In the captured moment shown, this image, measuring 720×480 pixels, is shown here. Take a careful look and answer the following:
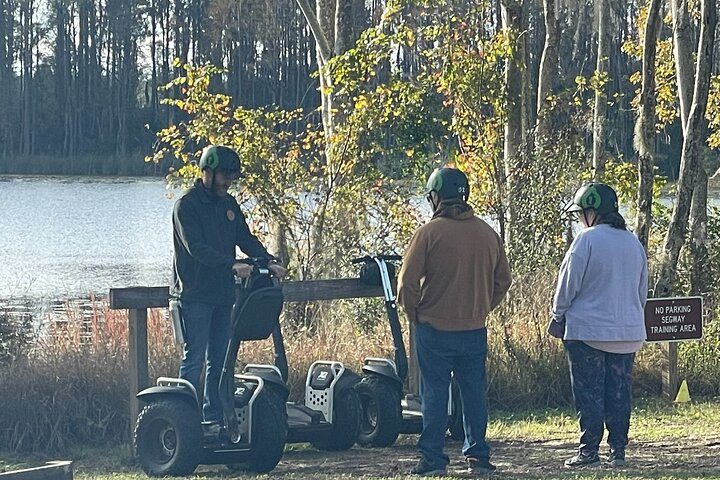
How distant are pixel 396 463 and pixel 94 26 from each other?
69.5 meters

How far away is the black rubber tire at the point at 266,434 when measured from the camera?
8.10 metres

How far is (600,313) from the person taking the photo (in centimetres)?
794

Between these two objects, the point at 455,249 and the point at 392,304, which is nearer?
the point at 455,249

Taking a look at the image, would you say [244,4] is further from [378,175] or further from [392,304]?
[392,304]

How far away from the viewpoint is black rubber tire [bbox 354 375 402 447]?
9055 mm

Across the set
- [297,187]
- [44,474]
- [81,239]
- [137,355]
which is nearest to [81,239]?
[81,239]

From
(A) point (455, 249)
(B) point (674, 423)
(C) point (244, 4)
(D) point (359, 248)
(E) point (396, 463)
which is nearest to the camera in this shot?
(A) point (455, 249)

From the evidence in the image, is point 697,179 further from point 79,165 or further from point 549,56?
point 79,165

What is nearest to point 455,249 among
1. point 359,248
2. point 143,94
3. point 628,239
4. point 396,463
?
point 628,239

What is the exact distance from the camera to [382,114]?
14492 millimetres

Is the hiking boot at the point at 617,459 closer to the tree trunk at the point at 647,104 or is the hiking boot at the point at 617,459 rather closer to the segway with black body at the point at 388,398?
the segway with black body at the point at 388,398

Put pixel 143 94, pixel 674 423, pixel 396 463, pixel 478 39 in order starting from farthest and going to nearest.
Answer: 1. pixel 143 94
2. pixel 478 39
3. pixel 674 423
4. pixel 396 463

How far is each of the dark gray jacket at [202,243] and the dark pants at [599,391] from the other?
2.07 meters

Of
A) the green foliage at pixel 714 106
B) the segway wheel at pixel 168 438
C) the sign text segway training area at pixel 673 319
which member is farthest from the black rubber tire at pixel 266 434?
the green foliage at pixel 714 106
